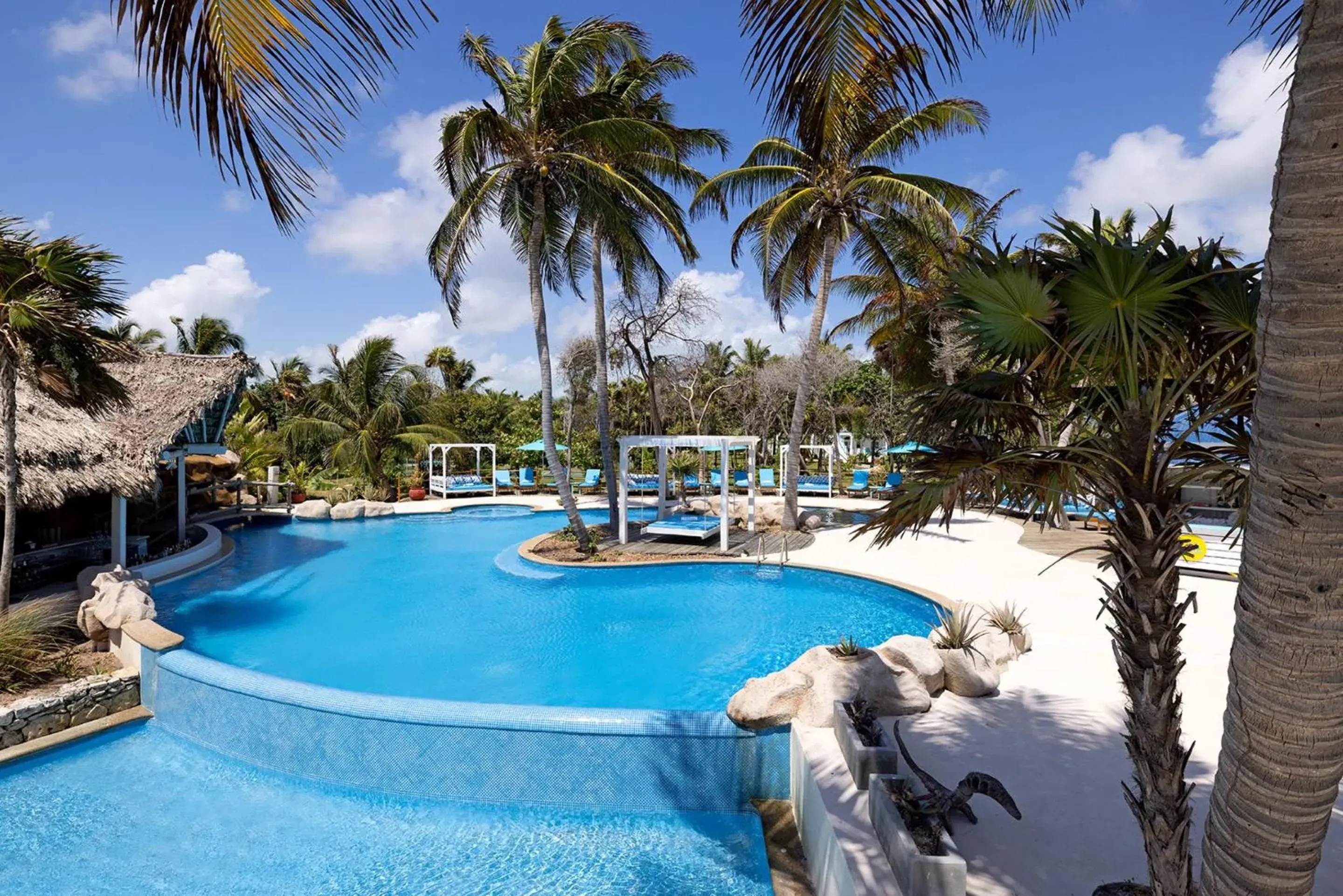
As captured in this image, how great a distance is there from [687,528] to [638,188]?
24.4 ft

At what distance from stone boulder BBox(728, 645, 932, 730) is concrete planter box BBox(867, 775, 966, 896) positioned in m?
1.51

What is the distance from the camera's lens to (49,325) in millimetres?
7000

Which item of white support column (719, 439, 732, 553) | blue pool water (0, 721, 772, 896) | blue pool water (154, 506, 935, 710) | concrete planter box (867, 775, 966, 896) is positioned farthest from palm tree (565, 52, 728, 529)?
concrete planter box (867, 775, 966, 896)

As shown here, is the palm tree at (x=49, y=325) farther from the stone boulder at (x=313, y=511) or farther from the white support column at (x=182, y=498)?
the stone boulder at (x=313, y=511)

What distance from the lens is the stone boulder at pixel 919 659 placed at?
6.00 metres

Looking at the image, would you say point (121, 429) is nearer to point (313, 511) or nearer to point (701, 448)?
point (313, 511)

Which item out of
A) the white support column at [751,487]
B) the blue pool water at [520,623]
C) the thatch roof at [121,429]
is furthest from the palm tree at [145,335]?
the white support column at [751,487]

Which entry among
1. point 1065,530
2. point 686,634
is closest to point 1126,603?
point 686,634

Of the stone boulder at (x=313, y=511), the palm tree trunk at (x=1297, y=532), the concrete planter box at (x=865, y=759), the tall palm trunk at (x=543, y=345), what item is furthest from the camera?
the stone boulder at (x=313, y=511)

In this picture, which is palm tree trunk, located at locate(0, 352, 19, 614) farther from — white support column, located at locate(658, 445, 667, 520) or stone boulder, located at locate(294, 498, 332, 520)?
stone boulder, located at locate(294, 498, 332, 520)

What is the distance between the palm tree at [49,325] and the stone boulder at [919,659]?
9.35 meters

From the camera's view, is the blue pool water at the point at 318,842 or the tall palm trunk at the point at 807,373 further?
the tall palm trunk at the point at 807,373

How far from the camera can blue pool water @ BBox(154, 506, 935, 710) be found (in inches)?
311

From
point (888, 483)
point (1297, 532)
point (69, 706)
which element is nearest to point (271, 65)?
point (1297, 532)
